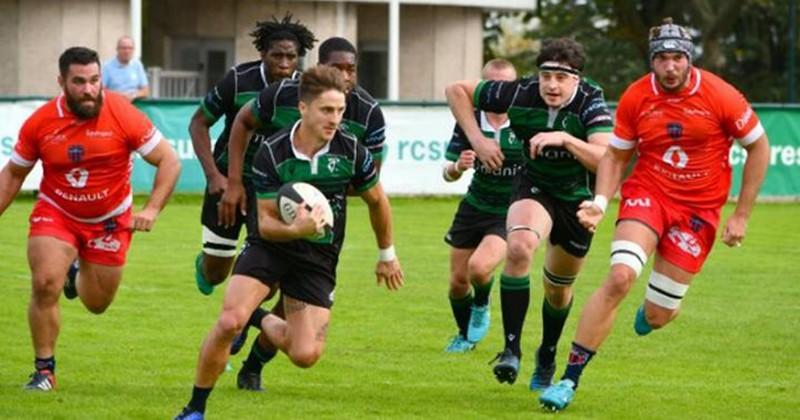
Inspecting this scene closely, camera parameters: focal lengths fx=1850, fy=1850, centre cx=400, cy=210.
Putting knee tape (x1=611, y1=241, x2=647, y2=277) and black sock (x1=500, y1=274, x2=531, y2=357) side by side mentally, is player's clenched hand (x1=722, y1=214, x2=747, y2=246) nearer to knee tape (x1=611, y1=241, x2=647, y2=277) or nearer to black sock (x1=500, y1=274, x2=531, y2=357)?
knee tape (x1=611, y1=241, x2=647, y2=277)

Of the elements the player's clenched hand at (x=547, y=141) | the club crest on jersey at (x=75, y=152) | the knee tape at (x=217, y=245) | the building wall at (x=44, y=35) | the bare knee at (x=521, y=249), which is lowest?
the building wall at (x=44, y=35)

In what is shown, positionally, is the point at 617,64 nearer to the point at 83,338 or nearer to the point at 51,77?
the point at 51,77

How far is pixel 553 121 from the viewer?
36.0ft

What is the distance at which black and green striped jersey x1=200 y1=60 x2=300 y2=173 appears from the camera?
11.6 meters

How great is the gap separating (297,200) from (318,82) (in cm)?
64

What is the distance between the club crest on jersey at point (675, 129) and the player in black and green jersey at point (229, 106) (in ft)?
7.93

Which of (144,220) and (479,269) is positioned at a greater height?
(144,220)

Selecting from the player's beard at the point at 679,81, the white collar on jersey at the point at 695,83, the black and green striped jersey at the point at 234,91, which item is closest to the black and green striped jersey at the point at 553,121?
the white collar on jersey at the point at 695,83

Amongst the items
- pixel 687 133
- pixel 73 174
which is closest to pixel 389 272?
pixel 687 133

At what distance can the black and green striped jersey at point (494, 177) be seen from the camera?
505 inches

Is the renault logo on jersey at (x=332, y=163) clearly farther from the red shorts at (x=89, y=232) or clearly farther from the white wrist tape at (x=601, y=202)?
the red shorts at (x=89, y=232)

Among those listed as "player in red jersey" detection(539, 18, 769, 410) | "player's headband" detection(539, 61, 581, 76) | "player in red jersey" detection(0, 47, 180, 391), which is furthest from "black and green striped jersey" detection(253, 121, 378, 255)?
"player's headband" detection(539, 61, 581, 76)

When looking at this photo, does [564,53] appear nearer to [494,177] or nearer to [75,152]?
[494,177]

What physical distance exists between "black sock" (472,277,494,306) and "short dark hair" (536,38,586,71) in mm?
2523
